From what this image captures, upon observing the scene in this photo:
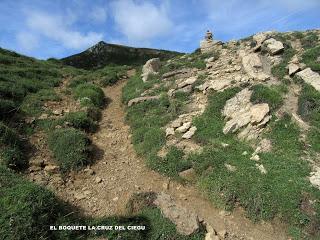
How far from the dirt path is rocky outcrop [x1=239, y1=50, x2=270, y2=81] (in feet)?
21.9

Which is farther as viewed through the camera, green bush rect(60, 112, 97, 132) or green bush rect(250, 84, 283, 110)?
green bush rect(60, 112, 97, 132)

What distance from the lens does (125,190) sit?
421 inches

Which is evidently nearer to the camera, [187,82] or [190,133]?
[190,133]

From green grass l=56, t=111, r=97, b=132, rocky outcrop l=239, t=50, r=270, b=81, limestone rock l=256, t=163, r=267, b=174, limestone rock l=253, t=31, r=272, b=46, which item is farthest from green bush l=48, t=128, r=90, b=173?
limestone rock l=253, t=31, r=272, b=46

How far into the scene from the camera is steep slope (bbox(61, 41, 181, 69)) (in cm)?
3872

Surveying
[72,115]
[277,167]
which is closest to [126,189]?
[277,167]

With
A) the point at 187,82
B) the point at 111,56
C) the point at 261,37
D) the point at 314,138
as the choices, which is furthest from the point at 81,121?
the point at 111,56

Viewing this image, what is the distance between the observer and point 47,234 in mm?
7801

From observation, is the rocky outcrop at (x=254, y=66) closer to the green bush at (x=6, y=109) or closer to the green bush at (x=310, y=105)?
the green bush at (x=310, y=105)

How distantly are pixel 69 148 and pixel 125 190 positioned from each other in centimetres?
266

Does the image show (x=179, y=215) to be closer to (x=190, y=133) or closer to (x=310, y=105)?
(x=190, y=133)

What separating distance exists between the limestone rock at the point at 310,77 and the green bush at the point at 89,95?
31.7 ft

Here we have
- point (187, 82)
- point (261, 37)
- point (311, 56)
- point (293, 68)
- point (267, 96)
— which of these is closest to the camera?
point (267, 96)

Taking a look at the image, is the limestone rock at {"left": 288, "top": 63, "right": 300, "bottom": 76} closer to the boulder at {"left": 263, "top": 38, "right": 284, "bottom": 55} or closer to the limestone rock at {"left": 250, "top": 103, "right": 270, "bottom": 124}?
the boulder at {"left": 263, "top": 38, "right": 284, "bottom": 55}
